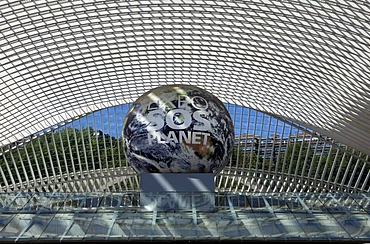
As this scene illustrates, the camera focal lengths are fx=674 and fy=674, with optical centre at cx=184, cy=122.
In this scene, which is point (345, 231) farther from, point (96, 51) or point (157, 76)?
point (157, 76)

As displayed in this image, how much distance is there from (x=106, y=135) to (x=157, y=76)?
1557 centimetres

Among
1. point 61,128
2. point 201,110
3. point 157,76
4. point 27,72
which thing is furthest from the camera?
point 61,128

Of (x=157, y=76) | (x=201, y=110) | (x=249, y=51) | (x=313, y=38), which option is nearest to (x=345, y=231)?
(x=201, y=110)

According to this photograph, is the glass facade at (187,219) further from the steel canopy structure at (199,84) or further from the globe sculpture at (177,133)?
the globe sculpture at (177,133)

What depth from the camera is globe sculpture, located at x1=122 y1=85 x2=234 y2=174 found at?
1030 inches

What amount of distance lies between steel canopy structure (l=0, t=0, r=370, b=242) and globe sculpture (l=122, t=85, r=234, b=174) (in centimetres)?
213

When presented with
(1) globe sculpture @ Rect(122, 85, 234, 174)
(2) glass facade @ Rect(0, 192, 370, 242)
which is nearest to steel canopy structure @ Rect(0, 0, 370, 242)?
(2) glass facade @ Rect(0, 192, 370, 242)

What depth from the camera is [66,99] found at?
64625 millimetres

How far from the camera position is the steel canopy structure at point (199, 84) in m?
20.9

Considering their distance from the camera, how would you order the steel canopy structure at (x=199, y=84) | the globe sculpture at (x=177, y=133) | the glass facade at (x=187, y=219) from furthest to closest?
the globe sculpture at (x=177, y=133) → the steel canopy structure at (x=199, y=84) → the glass facade at (x=187, y=219)

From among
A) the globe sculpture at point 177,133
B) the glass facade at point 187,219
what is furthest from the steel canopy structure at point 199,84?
the globe sculpture at point 177,133

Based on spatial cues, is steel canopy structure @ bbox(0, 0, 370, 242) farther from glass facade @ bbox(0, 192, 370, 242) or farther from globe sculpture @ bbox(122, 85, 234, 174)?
globe sculpture @ bbox(122, 85, 234, 174)

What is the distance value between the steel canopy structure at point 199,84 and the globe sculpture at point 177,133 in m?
2.13

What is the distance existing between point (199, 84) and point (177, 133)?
127 ft
